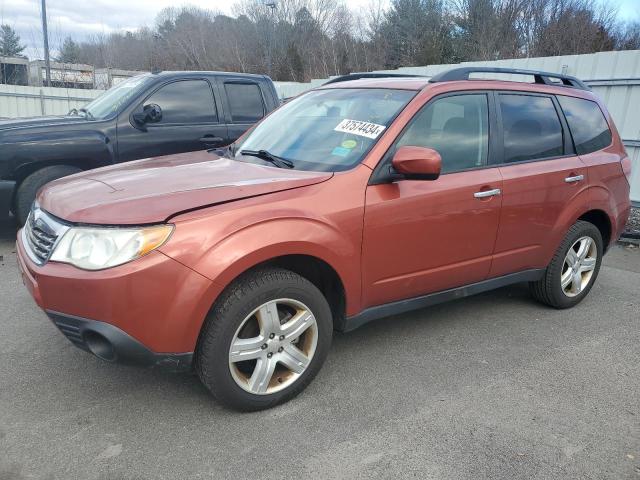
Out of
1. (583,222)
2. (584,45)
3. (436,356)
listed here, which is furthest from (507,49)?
(436,356)

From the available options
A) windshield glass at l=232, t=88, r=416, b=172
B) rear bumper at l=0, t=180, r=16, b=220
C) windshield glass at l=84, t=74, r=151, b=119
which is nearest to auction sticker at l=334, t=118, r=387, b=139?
windshield glass at l=232, t=88, r=416, b=172

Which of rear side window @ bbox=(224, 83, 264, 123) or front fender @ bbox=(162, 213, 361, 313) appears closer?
front fender @ bbox=(162, 213, 361, 313)

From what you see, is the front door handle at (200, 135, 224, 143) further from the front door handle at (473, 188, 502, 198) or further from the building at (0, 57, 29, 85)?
the building at (0, 57, 29, 85)

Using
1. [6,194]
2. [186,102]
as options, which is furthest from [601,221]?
[6,194]

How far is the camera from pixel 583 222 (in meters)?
4.34

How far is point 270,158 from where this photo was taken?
134 inches

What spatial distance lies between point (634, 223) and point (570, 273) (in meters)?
3.74

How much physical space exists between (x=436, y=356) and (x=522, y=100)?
1985mm

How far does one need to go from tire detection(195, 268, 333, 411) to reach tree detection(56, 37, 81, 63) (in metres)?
21.0

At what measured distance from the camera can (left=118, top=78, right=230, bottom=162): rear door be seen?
6016 mm

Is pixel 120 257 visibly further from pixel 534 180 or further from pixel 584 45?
pixel 584 45

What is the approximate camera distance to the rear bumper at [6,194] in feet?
17.8

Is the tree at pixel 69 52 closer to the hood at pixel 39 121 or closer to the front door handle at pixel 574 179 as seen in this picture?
the hood at pixel 39 121

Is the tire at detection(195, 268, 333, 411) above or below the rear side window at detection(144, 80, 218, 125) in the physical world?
below
